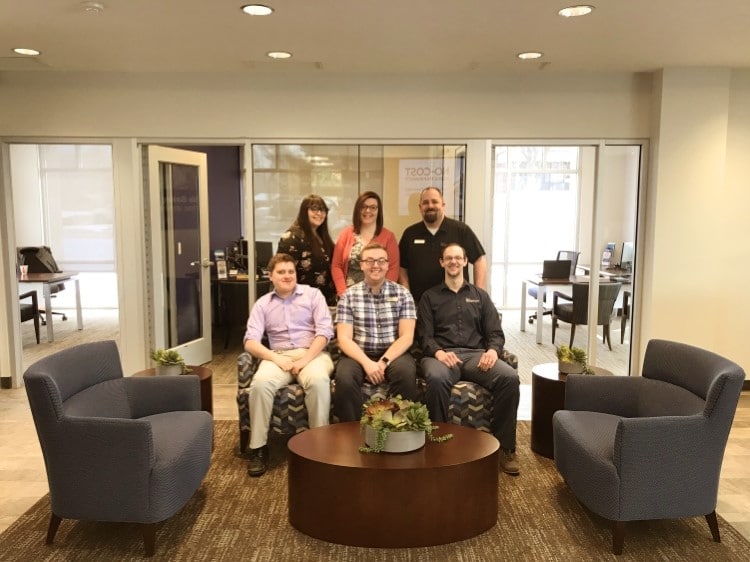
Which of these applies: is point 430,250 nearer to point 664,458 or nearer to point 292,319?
point 292,319

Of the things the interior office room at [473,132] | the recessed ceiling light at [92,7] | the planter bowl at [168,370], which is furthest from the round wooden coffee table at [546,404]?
the recessed ceiling light at [92,7]

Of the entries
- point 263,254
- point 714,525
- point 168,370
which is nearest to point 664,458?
point 714,525

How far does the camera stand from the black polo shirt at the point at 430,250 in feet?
15.0

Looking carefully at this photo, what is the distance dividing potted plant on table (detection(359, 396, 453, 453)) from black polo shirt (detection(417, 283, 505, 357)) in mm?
1102

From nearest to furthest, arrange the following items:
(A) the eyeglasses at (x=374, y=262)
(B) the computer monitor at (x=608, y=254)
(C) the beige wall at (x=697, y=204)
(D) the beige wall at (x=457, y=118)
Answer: (A) the eyeglasses at (x=374, y=262) < (C) the beige wall at (x=697, y=204) < (D) the beige wall at (x=457, y=118) < (B) the computer monitor at (x=608, y=254)

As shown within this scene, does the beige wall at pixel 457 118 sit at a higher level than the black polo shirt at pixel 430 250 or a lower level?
higher

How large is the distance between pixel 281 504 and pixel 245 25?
106 inches

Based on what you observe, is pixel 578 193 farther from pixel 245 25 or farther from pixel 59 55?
pixel 59 55

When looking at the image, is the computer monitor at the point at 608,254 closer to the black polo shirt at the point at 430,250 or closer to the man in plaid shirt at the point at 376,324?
the black polo shirt at the point at 430,250

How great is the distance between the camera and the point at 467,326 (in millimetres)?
4004

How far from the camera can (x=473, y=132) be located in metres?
5.11

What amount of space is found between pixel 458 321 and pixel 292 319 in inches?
40.8

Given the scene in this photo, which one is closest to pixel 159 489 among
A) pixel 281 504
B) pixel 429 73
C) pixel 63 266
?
pixel 281 504

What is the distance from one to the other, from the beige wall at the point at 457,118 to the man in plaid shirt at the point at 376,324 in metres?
1.62
